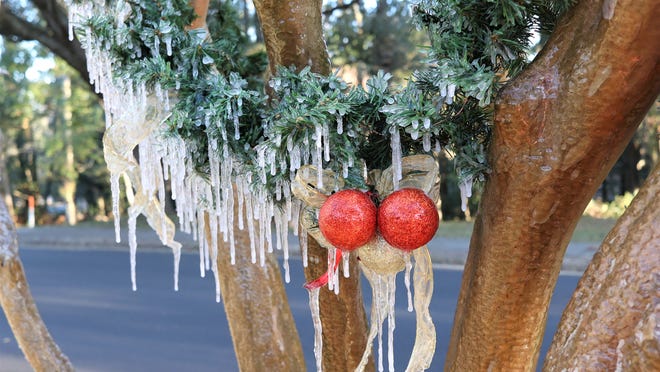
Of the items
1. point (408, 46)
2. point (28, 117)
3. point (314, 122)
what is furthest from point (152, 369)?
point (28, 117)

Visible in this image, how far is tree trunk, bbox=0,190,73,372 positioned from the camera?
2.91 meters

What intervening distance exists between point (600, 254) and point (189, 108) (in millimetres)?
991

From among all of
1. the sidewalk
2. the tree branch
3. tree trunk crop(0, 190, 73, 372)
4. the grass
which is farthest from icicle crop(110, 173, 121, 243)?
the grass

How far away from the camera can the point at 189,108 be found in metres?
1.62

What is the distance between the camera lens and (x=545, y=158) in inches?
50.4

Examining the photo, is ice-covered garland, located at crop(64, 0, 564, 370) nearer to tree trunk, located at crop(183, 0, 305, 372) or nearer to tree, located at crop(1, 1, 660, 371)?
tree, located at crop(1, 1, 660, 371)

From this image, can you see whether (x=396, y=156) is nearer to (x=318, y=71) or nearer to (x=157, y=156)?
(x=318, y=71)

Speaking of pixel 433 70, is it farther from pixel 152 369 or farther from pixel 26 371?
pixel 26 371

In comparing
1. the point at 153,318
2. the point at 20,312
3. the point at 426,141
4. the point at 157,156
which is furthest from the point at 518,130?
the point at 153,318

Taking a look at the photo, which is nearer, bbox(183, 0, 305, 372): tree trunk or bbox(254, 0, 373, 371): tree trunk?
bbox(254, 0, 373, 371): tree trunk

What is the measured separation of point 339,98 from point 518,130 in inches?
15.5

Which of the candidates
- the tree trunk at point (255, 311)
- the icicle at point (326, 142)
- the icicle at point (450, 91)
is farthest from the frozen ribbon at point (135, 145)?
the icicle at point (450, 91)

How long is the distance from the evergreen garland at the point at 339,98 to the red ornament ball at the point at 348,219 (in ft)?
0.27

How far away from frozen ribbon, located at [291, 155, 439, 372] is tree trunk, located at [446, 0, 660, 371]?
3.8 inches
